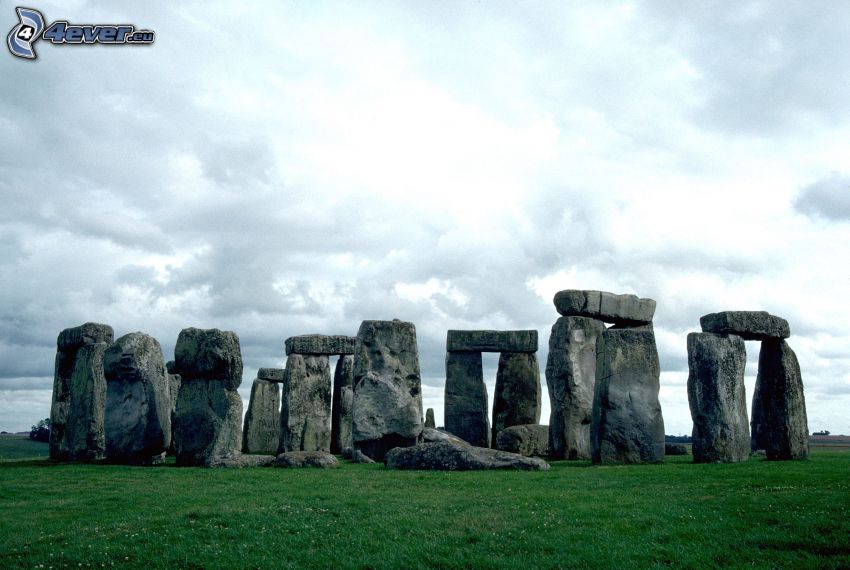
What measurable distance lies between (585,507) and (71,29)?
11966mm

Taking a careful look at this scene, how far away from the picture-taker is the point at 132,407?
55.3ft

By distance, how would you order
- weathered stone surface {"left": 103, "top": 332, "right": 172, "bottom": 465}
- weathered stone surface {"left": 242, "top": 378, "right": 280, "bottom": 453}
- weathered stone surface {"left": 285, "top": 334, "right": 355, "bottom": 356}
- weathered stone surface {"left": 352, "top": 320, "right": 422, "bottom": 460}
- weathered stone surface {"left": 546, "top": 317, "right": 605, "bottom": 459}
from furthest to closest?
1. weathered stone surface {"left": 242, "top": 378, "right": 280, "bottom": 453}
2. weathered stone surface {"left": 285, "top": 334, "right": 355, "bottom": 356}
3. weathered stone surface {"left": 546, "top": 317, "right": 605, "bottom": 459}
4. weathered stone surface {"left": 352, "top": 320, "right": 422, "bottom": 460}
5. weathered stone surface {"left": 103, "top": 332, "right": 172, "bottom": 465}

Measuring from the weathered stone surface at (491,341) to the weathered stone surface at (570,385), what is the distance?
2.99 meters

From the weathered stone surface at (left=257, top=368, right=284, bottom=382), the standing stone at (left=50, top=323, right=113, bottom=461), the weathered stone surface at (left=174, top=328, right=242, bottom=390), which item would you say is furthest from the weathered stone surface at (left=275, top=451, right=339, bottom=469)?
the weathered stone surface at (left=257, top=368, right=284, bottom=382)

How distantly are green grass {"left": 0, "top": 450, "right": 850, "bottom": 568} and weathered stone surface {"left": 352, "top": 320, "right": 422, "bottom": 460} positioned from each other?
14.4 ft

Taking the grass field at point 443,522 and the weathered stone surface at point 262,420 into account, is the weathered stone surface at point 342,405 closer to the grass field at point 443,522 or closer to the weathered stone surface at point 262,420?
the weathered stone surface at point 262,420

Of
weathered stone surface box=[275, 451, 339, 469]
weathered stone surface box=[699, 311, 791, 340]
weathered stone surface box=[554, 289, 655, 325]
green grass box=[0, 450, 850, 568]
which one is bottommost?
green grass box=[0, 450, 850, 568]

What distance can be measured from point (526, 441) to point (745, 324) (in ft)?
19.1

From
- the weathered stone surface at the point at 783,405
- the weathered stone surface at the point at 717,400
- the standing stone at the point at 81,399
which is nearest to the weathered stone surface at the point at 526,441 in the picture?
the weathered stone surface at the point at 717,400

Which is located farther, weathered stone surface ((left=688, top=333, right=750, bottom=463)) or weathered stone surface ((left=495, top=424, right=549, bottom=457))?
weathered stone surface ((left=495, top=424, right=549, bottom=457))

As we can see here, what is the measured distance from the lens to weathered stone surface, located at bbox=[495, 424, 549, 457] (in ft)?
63.0

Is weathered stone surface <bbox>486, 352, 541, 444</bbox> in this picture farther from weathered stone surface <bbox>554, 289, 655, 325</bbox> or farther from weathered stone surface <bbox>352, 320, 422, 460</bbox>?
weathered stone surface <bbox>352, 320, 422, 460</bbox>

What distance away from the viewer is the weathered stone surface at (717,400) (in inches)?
605

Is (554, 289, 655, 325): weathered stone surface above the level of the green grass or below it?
above
